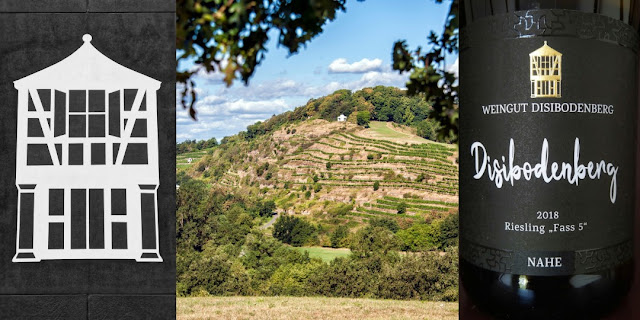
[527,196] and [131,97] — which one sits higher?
[131,97]

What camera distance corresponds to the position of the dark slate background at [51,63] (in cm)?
144

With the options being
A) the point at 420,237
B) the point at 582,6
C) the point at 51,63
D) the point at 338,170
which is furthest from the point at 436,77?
the point at 338,170

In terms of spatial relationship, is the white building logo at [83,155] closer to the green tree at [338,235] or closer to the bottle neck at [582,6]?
the bottle neck at [582,6]

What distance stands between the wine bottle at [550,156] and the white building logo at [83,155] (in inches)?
37.4

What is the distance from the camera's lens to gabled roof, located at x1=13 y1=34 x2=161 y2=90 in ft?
4.73

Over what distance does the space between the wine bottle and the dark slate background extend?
90cm

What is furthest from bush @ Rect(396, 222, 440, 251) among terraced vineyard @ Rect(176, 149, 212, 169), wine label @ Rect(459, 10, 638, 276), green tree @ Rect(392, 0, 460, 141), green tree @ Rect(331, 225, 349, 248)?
wine label @ Rect(459, 10, 638, 276)

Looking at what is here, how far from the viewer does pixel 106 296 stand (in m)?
1.47

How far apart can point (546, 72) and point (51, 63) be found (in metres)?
1.30

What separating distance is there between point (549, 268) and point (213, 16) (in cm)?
107

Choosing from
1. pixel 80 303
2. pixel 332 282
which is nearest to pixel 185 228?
pixel 332 282

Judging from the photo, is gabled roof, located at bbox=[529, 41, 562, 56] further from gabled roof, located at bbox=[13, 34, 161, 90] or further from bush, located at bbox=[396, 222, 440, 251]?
bush, located at bbox=[396, 222, 440, 251]

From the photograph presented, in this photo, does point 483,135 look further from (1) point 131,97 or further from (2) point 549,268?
(1) point 131,97

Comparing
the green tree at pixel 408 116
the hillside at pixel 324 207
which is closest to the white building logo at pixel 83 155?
the green tree at pixel 408 116
